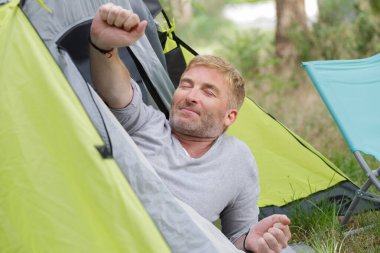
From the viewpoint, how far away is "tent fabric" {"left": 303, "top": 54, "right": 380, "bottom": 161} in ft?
9.06

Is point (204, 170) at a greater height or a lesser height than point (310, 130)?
greater

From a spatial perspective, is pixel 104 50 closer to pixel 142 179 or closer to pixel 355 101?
pixel 142 179

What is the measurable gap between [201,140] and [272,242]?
1.50 ft

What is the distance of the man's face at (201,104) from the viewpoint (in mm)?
2283

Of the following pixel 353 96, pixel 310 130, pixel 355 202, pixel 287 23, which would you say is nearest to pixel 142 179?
pixel 355 202

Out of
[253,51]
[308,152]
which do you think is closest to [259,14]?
[253,51]

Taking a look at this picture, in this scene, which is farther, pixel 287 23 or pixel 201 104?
pixel 287 23

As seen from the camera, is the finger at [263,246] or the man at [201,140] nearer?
the finger at [263,246]

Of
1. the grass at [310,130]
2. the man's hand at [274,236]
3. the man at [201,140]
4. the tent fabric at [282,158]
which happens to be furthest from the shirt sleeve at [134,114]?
the tent fabric at [282,158]

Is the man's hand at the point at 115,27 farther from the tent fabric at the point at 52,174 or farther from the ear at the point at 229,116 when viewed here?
the ear at the point at 229,116

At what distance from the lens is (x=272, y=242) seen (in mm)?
2021

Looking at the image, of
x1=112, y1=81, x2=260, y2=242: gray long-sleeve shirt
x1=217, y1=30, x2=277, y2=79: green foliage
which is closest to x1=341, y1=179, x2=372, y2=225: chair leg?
x1=112, y1=81, x2=260, y2=242: gray long-sleeve shirt

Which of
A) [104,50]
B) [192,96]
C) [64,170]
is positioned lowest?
[64,170]

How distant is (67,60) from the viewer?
197 cm
